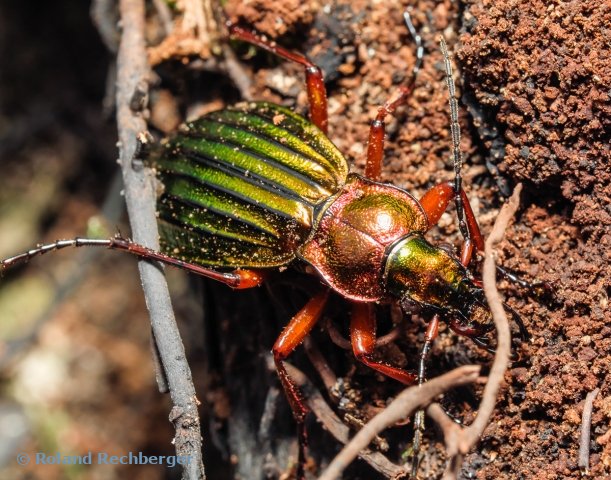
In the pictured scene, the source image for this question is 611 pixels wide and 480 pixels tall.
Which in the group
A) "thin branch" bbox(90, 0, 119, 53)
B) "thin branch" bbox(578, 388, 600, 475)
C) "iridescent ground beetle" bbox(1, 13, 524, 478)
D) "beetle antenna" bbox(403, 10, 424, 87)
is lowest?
"thin branch" bbox(578, 388, 600, 475)

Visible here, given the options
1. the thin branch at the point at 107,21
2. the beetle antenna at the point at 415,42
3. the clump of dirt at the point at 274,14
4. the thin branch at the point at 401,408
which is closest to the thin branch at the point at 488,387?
the thin branch at the point at 401,408

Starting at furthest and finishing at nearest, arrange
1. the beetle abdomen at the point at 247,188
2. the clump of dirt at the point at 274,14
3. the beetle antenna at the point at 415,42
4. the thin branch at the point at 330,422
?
1. the clump of dirt at the point at 274,14
2. the beetle antenna at the point at 415,42
3. the beetle abdomen at the point at 247,188
4. the thin branch at the point at 330,422

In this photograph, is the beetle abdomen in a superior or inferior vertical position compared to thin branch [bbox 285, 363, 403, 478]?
superior

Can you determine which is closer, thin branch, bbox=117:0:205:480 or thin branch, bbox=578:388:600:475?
thin branch, bbox=578:388:600:475

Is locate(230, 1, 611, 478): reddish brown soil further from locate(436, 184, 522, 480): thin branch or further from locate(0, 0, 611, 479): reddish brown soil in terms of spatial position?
locate(436, 184, 522, 480): thin branch

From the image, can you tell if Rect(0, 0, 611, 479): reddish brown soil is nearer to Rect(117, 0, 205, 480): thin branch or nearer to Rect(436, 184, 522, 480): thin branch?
Rect(117, 0, 205, 480): thin branch

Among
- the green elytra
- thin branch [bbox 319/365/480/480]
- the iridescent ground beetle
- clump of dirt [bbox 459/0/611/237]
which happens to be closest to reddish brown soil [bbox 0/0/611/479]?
clump of dirt [bbox 459/0/611/237]

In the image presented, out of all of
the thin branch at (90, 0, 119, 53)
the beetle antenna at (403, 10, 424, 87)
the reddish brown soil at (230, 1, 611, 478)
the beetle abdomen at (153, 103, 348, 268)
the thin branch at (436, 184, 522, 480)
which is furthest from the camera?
the thin branch at (90, 0, 119, 53)

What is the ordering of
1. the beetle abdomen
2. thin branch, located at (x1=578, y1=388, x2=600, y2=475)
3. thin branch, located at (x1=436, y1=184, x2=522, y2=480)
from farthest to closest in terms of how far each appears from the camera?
the beetle abdomen
thin branch, located at (x1=578, y1=388, x2=600, y2=475)
thin branch, located at (x1=436, y1=184, x2=522, y2=480)

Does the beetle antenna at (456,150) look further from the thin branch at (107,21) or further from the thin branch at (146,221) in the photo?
the thin branch at (107,21)

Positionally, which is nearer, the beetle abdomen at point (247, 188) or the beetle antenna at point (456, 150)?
the beetle antenna at point (456, 150)
